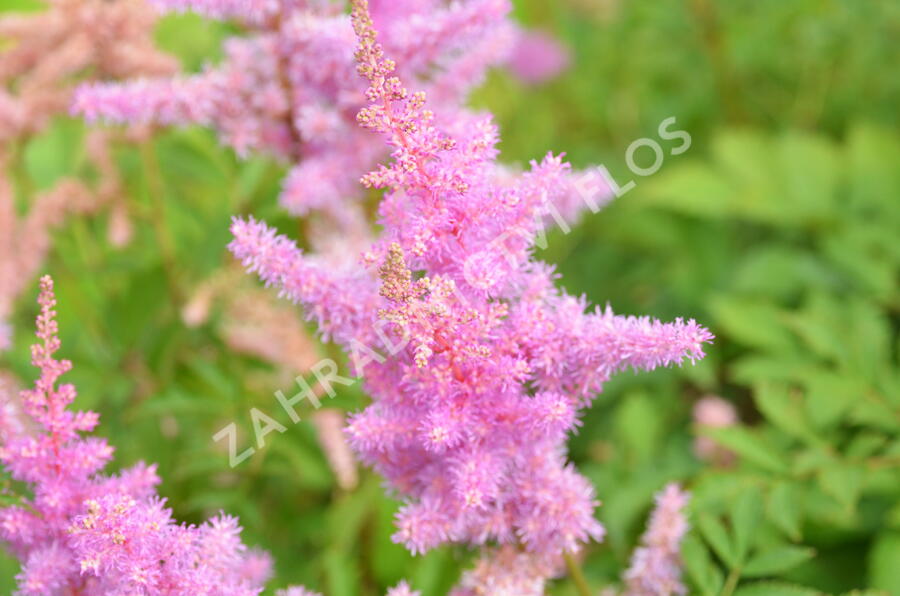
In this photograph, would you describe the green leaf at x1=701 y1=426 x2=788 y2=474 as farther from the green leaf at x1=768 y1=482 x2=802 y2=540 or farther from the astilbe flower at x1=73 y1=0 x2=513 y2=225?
the astilbe flower at x1=73 y1=0 x2=513 y2=225

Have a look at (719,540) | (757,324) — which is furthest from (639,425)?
(719,540)

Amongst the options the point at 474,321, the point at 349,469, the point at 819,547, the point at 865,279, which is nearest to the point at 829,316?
the point at 865,279

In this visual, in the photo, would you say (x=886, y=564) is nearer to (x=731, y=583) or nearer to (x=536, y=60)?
(x=731, y=583)

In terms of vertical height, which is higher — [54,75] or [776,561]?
[54,75]

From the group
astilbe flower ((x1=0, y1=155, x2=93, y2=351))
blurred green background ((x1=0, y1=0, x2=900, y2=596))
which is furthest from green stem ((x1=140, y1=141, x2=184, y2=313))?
astilbe flower ((x1=0, y1=155, x2=93, y2=351))

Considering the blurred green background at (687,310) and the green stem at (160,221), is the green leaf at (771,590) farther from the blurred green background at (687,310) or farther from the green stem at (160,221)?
the green stem at (160,221)

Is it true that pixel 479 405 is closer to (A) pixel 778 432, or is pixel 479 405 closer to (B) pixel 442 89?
(B) pixel 442 89

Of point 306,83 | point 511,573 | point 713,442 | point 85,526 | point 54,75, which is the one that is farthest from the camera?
point 713,442
